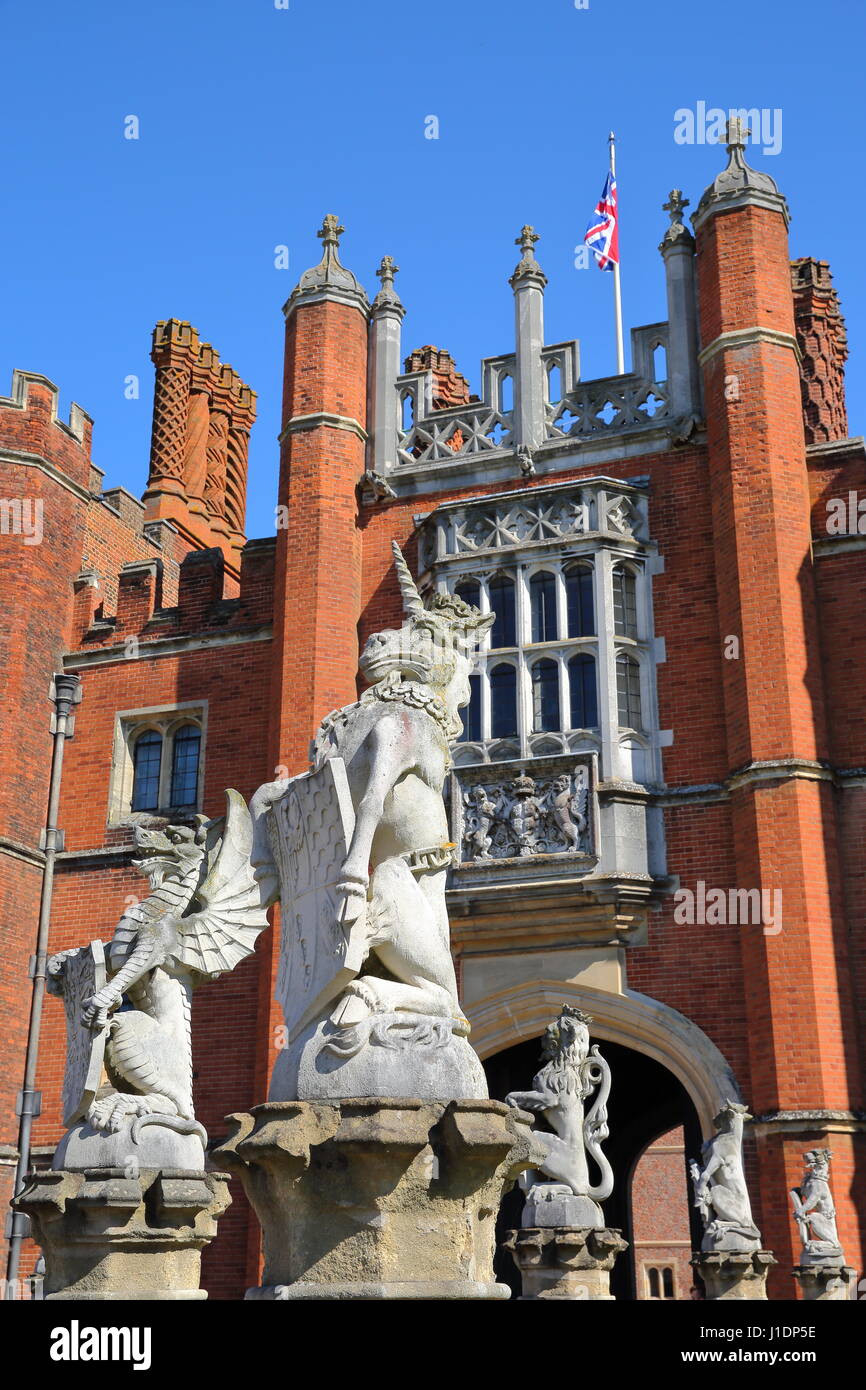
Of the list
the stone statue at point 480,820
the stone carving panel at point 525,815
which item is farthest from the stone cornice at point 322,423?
the stone statue at point 480,820

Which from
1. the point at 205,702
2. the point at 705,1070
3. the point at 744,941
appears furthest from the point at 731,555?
the point at 205,702

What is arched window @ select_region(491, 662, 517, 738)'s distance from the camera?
1612 cm

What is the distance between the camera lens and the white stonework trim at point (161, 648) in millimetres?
18641

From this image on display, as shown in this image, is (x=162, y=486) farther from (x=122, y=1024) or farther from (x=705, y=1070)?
(x=122, y=1024)

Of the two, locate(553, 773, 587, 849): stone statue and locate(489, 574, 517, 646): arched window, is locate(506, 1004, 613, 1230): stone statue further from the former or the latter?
locate(489, 574, 517, 646): arched window

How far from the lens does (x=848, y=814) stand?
1488 centimetres

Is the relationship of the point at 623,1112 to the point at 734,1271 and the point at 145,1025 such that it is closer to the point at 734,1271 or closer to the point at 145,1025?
the point at 734,1271

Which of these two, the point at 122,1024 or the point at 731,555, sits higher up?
the point at 731,555

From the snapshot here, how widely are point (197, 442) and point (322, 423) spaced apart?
9509 mm

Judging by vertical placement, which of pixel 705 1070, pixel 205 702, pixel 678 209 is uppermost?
pixel 678 209

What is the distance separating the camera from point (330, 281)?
61.3 ft

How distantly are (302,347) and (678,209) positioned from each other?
16.1 feet

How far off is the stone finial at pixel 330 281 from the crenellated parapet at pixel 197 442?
7.45 m

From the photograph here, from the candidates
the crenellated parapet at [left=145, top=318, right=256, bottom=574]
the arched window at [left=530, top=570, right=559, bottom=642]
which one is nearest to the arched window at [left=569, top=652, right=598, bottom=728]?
the arched window at [left=530, top=570, right=559, bottom=642]
